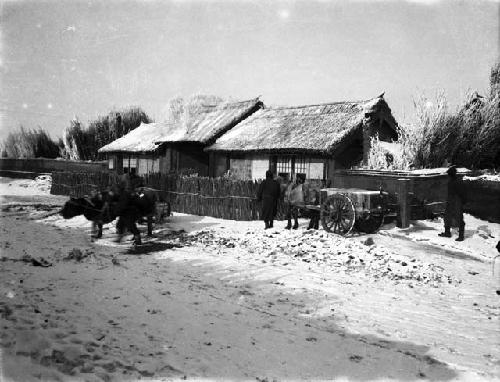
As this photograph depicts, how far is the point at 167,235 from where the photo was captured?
1205 centimetres

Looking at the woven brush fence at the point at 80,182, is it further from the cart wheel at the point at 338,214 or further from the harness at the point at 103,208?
the cart wheel at the point at 338,214

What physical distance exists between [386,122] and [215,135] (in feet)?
29.2

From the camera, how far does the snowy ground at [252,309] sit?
4.10 metres

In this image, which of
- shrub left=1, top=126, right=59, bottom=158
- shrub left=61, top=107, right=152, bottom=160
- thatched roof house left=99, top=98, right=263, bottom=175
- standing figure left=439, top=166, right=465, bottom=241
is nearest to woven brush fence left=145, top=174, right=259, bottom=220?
thatched roof house left=99, top=98, right=263, bottom=175

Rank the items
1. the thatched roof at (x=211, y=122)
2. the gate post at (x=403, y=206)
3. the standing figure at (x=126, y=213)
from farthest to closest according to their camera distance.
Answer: the thatched roof at (x=211, y=122), the gate post at (x=403, y=206), the standing figure at (x=126, y=213)

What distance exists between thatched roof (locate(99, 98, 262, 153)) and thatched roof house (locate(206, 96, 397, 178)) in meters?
1.20

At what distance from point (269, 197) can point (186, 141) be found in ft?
37.4

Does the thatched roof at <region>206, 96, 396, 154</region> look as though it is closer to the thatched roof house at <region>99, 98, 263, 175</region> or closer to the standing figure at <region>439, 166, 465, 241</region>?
the thatched roof house at <region>99, 98, 263, 175</region>

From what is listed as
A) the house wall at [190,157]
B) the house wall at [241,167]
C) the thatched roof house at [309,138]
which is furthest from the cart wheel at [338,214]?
the house wall at [190,157]

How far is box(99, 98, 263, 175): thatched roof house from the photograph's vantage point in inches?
918

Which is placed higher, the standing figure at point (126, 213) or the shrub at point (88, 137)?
the shrub at point (88, 137)

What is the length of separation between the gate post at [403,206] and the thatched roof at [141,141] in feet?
54.7

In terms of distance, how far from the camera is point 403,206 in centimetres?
1195

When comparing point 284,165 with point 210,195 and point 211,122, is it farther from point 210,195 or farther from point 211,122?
point 211,122
